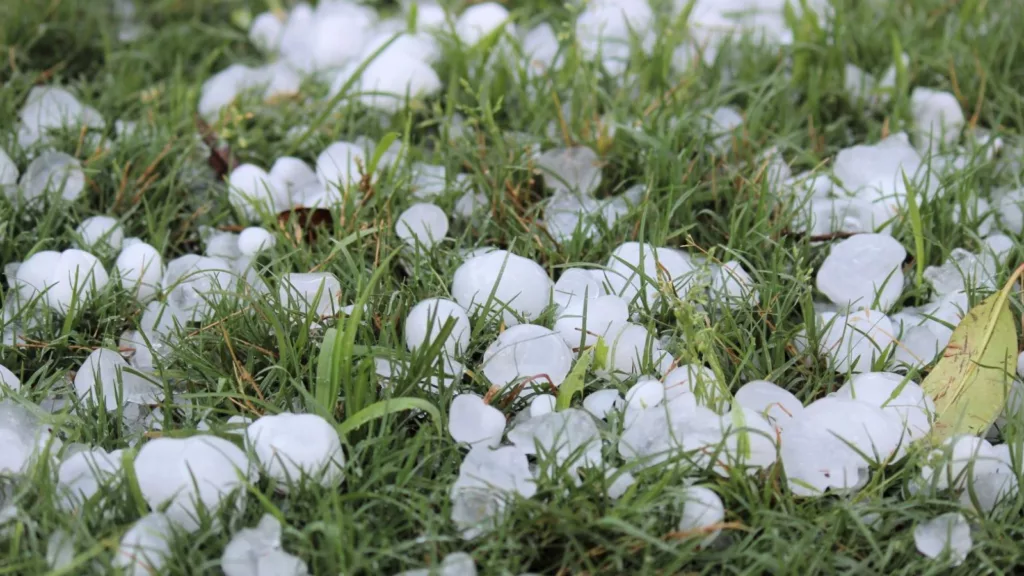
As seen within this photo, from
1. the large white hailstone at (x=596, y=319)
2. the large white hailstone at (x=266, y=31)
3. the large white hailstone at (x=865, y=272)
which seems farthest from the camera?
the large white hailstone at (x=266, y=31)

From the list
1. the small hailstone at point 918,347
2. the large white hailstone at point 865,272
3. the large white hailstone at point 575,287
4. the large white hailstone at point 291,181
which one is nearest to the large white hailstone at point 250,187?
the large white hailstone at point 291,181

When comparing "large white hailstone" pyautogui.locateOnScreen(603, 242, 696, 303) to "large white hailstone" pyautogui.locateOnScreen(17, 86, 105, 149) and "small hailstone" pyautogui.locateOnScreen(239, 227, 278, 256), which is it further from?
"large white hailstone" pyautogui.locateOnScreen(17, 86, 105, 149)

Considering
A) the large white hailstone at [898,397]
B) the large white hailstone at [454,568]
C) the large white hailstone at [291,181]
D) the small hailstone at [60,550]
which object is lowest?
the large white hailstone at [454,568]

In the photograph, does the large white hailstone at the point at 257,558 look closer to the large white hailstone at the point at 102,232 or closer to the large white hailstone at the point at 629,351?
the large white hailstone at the point at 629,351

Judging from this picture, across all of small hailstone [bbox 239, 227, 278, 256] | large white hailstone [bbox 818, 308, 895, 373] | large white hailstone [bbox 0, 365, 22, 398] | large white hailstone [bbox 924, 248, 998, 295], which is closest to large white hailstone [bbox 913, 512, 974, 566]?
large white hailstone [bbox 818, 308, 895, 373]

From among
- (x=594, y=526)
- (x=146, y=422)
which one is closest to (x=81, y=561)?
(x=146, y=422)

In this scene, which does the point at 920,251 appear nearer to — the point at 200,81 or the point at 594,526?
the point at 594,526
